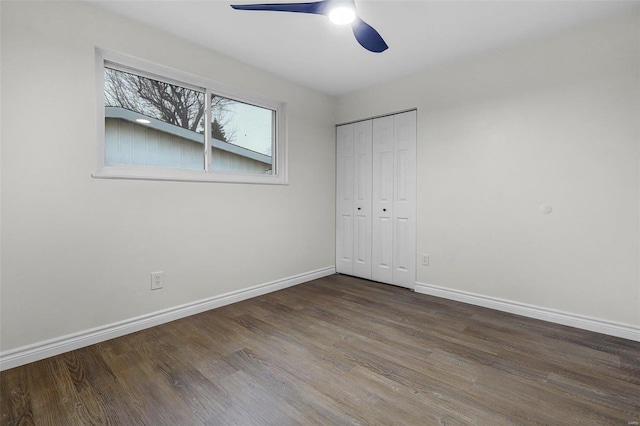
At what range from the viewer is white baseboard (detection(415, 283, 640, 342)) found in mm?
2162

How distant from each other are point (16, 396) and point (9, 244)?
847 mm

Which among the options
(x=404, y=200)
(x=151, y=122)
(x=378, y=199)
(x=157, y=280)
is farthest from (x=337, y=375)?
(x=151, y=122)

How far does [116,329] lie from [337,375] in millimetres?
1656

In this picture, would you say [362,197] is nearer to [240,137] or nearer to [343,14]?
[240,137]

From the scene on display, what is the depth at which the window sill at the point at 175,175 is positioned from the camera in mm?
2176

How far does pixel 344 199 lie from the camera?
3.91 m

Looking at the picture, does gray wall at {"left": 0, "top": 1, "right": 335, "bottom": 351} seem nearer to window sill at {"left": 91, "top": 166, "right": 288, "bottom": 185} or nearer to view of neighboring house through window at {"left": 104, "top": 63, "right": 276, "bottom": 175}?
window sill at {"left": 91, "top": 166, "right": 288, "bottom": 185}

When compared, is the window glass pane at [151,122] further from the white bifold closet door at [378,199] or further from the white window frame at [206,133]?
the white bifold closet door at [378,199]

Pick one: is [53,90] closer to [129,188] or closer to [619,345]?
[129,188]

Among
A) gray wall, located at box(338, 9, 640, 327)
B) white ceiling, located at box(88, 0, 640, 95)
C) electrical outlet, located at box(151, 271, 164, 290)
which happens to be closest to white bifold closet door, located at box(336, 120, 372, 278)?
gray wall, located at box(338, 9, 640, 327)

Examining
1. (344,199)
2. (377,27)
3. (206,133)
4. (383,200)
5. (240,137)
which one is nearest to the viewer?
(377,27)

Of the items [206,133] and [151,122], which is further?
[206,133]

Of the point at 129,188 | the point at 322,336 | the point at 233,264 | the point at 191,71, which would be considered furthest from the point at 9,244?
the point at 322,336

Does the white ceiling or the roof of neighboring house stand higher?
the white ceiling
